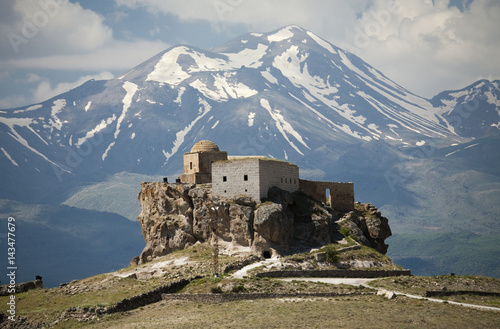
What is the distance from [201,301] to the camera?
2667 inches

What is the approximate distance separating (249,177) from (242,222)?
220 inches

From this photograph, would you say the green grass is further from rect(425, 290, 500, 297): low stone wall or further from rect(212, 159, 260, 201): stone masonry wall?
rect(212, 159, 260, 201): stone masonry wall

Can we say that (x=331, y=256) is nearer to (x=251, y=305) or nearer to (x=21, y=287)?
(x=251, y=305)

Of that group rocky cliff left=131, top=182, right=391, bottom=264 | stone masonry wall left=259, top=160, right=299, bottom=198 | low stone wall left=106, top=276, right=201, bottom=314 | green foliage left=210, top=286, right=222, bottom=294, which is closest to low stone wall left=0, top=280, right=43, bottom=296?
rocky cliff left=131, top=182, right=391, bottom=264

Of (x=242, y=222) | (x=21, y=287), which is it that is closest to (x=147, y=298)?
(x=21, y=287)

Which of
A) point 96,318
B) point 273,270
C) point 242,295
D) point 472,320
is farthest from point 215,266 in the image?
point 472,320

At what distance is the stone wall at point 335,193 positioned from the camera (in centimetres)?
10338

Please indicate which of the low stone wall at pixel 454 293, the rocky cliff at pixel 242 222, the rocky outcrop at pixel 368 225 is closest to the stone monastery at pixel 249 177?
the rocky cliff at pixel 242 222

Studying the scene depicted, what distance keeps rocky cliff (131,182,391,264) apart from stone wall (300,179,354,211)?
6.21ft

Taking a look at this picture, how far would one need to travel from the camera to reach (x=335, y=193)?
345ft

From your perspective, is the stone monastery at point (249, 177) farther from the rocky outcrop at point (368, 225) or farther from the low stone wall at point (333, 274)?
the low stone wall at point (333, 274)

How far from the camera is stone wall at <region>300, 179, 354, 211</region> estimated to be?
4070 inches

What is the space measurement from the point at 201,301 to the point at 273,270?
39.7 ft

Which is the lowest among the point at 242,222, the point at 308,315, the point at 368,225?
the point at 308,315
